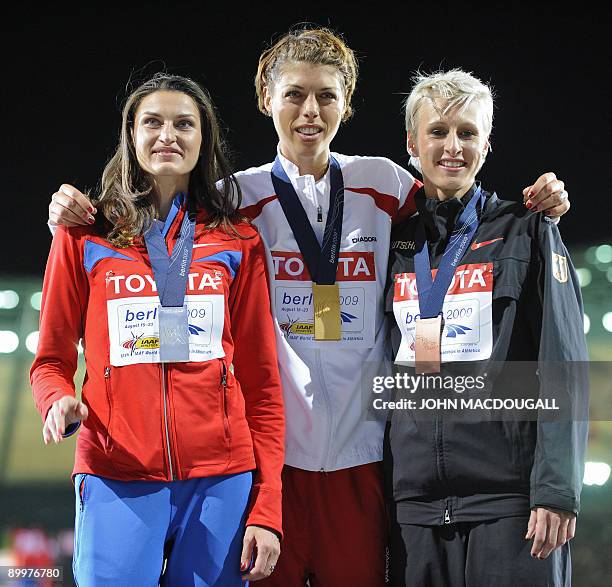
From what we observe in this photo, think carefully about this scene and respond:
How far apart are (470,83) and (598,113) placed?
7.60 feet

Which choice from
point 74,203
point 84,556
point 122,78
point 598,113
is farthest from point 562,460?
point 122,78

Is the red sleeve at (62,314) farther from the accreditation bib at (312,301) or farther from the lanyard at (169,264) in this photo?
the accreditation bib at (312,301)

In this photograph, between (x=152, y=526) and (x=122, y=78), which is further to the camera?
(x=122, y=78)

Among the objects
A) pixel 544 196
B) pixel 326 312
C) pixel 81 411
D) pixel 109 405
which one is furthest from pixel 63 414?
pixel 544 196

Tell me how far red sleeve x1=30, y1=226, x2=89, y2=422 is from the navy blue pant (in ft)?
0.80

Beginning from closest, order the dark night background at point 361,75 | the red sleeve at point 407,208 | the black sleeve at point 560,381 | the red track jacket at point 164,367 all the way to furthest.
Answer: the red track jacket at point 164,367
the black sleeve at point 560,381
the red sleeve at point 407,208
the dark night background at point 361,75

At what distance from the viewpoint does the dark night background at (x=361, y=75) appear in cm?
414

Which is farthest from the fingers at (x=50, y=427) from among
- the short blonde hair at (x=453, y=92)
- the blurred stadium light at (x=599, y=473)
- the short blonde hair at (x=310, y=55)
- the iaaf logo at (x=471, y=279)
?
the blurred stadium light at (x=599, y=473)

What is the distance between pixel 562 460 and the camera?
72.6 inches

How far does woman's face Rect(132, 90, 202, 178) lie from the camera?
1961mm

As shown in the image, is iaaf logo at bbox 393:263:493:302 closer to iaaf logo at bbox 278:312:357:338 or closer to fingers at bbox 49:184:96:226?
iaaf logo at bbox 278:312:357:338

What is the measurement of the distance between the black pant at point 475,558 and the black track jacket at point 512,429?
3 centimetres

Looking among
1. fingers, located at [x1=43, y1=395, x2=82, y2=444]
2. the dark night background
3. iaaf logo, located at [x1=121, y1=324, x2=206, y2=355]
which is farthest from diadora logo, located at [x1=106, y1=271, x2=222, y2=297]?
the dark night background

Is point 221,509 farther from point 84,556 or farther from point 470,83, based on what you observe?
point 470,83
